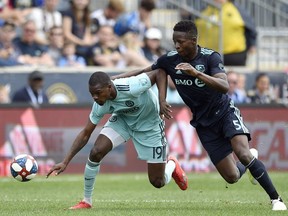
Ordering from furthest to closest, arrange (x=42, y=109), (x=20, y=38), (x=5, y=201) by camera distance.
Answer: (x=20, y=38) < (x=42, y=109) < (x=5, y=201)

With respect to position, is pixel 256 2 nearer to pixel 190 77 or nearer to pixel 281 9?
pixel 281 9

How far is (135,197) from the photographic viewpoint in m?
14.5

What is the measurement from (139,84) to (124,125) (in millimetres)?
747

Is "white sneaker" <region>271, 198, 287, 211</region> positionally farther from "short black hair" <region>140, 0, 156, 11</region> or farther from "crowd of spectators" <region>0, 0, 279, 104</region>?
"short black hair" <region>140, 0, 156, 11</region>

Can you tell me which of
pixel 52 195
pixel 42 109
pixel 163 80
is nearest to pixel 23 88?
pixel 42 109

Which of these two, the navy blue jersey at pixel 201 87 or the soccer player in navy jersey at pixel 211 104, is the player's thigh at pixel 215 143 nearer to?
the soccer player in navy jersey at pixel 211 104

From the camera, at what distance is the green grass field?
11.8 metres

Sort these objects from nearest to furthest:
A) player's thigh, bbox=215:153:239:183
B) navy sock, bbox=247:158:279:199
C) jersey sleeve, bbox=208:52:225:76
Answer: navy sock, bbox=247:158:279:199 → jersey sleeve, bbox=208:52:225:76 → player's thigh, bbox=215:153:239:183

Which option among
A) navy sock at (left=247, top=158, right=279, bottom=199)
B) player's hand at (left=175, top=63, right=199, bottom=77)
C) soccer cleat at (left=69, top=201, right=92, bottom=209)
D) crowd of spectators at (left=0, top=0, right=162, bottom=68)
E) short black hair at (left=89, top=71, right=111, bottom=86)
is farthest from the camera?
crowd of spectators at (left=0, top=0, right=162, bottom=68)

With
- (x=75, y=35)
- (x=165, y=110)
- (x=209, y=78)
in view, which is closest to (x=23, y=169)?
(x=165, y=110)

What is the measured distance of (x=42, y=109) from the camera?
20.5 m

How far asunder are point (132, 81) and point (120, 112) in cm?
52

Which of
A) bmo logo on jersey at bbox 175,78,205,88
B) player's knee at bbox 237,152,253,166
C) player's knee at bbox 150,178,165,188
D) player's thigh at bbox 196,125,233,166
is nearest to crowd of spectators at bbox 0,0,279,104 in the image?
player's knee at bbox 150,178,165,188

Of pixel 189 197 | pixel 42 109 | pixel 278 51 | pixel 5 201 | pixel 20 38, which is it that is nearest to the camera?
pixel 5 201
